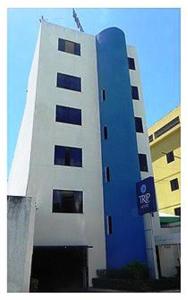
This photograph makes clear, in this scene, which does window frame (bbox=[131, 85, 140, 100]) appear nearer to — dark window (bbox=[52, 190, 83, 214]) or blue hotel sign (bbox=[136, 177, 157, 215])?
blue hotel sign (bbox=[136, 177, 157, 215])

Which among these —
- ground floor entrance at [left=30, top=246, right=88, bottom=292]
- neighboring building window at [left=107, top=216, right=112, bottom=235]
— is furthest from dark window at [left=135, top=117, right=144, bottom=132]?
ground floor entrance at [left=30, top=246, right=88, bottom=292]

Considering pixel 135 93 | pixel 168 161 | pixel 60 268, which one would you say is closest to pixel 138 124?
pixel 135 93

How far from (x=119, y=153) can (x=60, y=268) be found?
885cm

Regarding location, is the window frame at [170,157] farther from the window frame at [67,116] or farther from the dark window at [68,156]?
the dark window at [68,156]

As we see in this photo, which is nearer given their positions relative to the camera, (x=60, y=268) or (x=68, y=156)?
(x=60, y=268)

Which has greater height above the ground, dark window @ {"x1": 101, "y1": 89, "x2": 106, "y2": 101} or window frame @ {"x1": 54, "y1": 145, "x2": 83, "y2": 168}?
dark window @ {"x1": 101, "y1": 89, "x2": 106, "y2": 101}

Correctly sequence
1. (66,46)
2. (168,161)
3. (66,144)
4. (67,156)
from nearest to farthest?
(67,156), (66,144), (66,46), (168,161)

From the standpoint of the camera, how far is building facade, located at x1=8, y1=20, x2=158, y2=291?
764 inches

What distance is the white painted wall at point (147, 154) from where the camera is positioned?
61.9ft

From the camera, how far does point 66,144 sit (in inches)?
851

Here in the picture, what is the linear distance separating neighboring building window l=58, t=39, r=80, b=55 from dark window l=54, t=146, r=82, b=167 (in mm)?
9037

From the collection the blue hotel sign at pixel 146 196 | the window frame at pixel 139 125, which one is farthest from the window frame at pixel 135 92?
the blue hotel sign at pixel 146 196

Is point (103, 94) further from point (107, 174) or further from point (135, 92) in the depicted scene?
point (107, 174)

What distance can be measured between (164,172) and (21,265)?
911 inches
